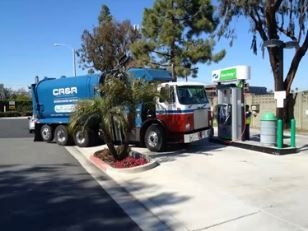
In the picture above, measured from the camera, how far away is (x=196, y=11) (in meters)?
31.4

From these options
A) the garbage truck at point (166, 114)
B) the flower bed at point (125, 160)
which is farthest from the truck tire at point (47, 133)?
the flower bed at point (125, 160)

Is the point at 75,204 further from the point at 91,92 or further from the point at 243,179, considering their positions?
the point at 91,92

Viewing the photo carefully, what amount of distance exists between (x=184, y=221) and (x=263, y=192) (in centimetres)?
233

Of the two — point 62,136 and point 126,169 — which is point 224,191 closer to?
point 126,169

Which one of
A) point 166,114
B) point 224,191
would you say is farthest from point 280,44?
point 224,191

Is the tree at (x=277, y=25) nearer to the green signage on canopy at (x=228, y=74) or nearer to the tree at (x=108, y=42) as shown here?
the green signage on canopy at (x=228, y=74)

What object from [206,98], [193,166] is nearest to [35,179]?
[193,166]

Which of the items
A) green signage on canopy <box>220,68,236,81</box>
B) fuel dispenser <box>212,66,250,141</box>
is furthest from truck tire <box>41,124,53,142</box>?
green signage on canopy <box>220,68,236,81</box>

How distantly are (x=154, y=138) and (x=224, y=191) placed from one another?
7.00 meters

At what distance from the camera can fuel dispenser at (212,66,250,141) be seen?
663 inches

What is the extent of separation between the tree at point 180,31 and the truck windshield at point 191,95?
14122mm

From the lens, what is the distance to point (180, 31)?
102ft

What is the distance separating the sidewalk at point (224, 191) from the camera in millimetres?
7223

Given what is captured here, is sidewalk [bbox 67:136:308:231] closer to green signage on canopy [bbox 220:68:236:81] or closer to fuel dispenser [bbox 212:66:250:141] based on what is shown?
fuel dispenser [bbox 212:66:250:141]
